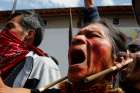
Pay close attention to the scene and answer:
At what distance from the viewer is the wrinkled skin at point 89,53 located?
9.44 feet

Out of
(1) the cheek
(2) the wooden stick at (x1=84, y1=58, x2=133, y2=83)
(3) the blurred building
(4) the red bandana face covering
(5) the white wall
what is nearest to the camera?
(2) the wooden stick at (x1=84, y1=58, x2=133, y2=83)

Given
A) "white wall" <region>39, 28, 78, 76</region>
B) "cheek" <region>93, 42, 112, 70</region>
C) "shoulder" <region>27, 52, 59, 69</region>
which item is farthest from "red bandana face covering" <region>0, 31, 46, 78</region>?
"white wall" <region>39, 28, 78, 76</region>

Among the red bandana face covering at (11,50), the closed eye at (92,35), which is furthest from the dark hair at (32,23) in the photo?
the closed eye at (92,35)

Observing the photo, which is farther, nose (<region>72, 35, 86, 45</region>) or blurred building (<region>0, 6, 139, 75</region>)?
blurred building (<region>0, 6, 139, 75</region>)

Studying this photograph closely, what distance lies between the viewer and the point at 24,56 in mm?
4168

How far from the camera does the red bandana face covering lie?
4155 millimetres

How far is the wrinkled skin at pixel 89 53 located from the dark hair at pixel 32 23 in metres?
1.67

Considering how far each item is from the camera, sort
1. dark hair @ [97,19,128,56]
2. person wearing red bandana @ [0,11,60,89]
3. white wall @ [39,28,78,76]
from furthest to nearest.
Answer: white wall @ [39,28,78,76] → person wearing red bandana @ [0,11,60,89] → dark hair @ [97,19,128,56]

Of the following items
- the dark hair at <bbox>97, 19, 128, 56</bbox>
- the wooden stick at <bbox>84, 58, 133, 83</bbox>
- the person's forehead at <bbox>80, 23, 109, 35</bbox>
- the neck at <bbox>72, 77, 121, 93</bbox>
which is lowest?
the neck at <bbox>72, 77, 121, 93</bbox>

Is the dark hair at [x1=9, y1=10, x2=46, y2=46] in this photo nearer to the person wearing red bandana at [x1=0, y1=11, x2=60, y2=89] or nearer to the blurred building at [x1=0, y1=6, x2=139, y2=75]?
the person wearing red bandana at [x1=0, y1=11, x2=60, y2=89]

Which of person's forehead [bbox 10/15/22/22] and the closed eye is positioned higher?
the closed eye

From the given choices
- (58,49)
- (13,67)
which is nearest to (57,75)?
(13,67)

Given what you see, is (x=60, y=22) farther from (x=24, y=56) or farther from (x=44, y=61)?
(x=44, y=61)

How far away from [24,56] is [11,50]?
31 centimetres
